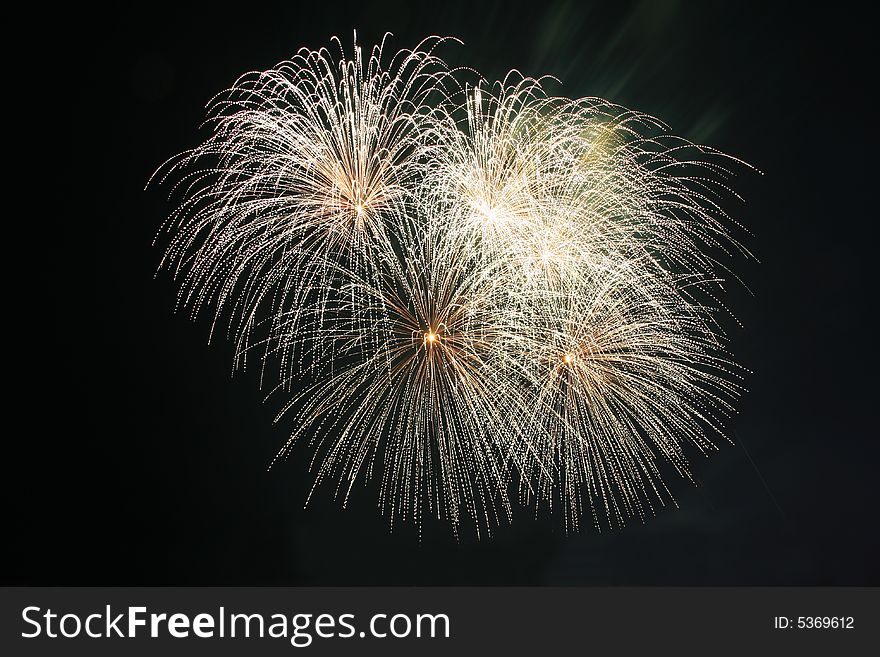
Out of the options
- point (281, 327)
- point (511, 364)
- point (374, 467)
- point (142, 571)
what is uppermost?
point (281, 327)

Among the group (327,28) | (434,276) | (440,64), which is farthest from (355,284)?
(327,28)

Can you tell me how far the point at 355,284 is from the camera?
5234mm

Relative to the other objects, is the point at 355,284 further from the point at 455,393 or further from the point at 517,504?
the point at 517,504

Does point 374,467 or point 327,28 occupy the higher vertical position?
point 327,28

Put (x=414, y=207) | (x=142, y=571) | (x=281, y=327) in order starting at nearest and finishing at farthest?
(x=414, y=207), (x=281, y=327), (x=142, y=571)

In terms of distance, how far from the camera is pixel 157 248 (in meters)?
5.75

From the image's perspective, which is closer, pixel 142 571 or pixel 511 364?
pixel 511 364

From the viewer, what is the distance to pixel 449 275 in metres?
5.19

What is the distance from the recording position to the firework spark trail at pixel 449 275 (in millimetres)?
5059

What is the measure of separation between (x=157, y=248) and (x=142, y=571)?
10.3 feet

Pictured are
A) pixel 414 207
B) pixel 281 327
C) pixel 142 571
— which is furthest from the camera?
pixel 142 571

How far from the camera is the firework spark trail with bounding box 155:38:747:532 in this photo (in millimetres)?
5059

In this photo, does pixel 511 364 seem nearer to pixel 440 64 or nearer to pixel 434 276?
pixel 434 276

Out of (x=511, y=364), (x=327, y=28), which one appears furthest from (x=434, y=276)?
(x=327, y=28)
